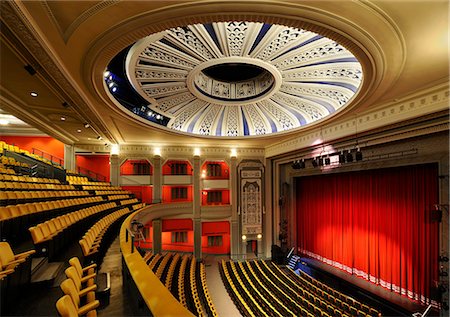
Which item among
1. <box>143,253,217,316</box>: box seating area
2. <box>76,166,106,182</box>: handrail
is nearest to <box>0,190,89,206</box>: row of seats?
<box>143,253,217,316</box>: box seating area

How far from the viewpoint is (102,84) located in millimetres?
5012

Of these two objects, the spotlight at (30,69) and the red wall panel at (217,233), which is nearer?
the spotlight at (30,69)

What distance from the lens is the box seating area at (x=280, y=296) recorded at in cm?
626

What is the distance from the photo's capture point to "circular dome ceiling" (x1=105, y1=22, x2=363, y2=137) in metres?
4.95

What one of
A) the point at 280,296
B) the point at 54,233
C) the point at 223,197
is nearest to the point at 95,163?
the point at 223,197

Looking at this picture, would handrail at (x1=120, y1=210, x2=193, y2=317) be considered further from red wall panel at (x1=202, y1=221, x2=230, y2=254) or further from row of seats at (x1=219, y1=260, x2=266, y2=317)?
red wall panel at (x1=202, y1=221, x2=230, y2=254)

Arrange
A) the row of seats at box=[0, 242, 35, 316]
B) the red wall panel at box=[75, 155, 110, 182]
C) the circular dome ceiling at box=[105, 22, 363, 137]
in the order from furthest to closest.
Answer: the red wall panel at box=[75, 155, 110, 182] < the circular dome ceiling at box=[105, 22, 363, 137] < the row of seats at box=[0, 242, 35, 316]

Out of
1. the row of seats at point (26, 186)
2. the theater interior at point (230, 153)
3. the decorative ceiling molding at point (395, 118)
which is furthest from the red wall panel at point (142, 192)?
the decorative ceiling molding at point (395, 118)

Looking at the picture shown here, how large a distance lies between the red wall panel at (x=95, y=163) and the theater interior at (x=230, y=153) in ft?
0.21

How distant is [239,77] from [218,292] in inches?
284

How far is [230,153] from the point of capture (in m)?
12.3

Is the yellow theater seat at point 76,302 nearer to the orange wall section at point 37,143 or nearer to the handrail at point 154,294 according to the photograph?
the handrail at point 154,294

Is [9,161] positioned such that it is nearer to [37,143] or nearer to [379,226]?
[37,143]

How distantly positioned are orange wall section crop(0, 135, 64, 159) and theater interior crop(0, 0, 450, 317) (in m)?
0.06
